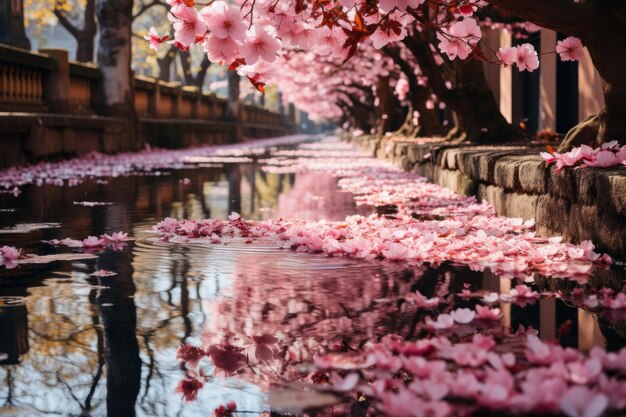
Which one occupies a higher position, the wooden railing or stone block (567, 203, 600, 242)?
the wooden railing

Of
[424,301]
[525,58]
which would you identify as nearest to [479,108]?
[525,58]

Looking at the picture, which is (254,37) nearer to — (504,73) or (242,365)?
(242,365)

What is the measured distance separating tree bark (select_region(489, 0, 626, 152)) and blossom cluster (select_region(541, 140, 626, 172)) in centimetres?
51

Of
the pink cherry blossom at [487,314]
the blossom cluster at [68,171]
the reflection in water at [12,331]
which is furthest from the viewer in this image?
the blossom cluster at [68,171]

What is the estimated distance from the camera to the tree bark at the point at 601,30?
235 inches

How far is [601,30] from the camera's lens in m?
6.24

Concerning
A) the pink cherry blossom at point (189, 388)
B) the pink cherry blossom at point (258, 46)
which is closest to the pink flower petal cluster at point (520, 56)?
the pink cherry blossom at point (258, 46)

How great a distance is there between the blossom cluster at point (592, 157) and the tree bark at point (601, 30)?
513mm

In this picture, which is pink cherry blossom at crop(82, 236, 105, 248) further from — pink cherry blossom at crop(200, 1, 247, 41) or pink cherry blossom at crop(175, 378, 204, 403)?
pink cherry blossom at crop(175, 378, 204, 403)

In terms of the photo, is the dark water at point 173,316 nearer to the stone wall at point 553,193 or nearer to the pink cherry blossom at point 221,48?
the stone wall at point 553,193

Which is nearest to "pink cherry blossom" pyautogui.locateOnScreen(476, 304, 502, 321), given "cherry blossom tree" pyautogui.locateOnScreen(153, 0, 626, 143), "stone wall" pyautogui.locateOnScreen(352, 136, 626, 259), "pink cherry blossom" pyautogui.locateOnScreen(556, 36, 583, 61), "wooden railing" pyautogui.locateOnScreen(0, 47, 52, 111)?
"stone wall" pyautogui.locateOnScreen(352, 136, 626, 259)

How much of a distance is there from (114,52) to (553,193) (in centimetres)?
1819

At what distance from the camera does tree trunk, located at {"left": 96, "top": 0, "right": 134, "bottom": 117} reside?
22438 mm

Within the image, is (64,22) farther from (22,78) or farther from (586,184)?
(586,184)
